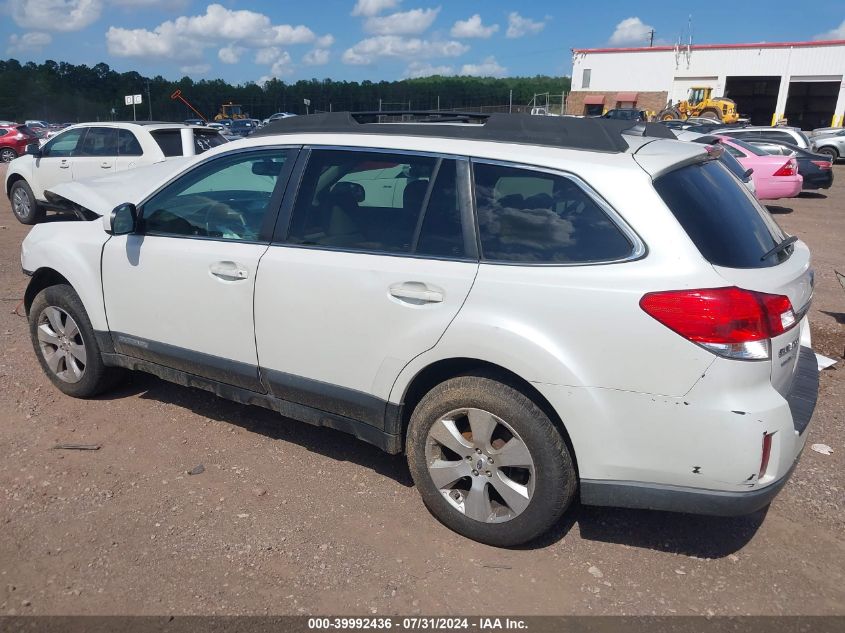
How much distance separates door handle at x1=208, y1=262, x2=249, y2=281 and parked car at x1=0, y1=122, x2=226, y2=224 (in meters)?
7.66

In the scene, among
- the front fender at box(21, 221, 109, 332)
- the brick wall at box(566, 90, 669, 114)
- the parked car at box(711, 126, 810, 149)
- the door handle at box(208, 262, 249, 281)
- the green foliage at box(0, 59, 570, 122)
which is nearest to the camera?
the door handle at box(208, 262, 249, 281)

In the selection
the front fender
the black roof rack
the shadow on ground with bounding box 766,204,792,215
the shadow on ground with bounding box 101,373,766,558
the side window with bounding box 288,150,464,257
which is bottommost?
the shadow on ground with bounding box 766,204,792,215

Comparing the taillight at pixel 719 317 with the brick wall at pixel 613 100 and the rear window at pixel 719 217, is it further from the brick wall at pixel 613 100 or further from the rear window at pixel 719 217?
the brick wall at pixel 613 100

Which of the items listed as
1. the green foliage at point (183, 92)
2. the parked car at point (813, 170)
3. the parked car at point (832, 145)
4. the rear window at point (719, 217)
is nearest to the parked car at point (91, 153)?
the rear window at point (719, 217)

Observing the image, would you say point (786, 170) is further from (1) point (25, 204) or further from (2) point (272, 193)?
(1) point (25, 204)

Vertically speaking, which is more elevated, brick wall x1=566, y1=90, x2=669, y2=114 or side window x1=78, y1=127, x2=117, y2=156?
brick wall x1=566, y1=90, x2=669, y2=114

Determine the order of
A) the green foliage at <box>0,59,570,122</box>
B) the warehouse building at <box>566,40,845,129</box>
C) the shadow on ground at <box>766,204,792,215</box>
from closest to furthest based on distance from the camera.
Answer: the shadow on ground at <box>766,204,792,215</box>, the warehouse building at <box>566,40,845,129</box>, the green foliage at <box>0,59,570,122</box>

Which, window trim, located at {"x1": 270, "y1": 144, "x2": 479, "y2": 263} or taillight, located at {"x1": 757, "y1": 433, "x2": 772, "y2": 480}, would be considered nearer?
taillight, located at {"x1": 757, "y1": 433, "x2": 772, "y2": 480}

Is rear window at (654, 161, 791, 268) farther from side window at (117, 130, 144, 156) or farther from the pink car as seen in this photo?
A: the pink car

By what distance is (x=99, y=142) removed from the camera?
37.0ft

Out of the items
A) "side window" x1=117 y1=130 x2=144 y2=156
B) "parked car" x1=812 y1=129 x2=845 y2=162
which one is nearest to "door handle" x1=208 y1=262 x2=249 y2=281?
"side window" x1=117 y1=130 x2=144 y2=156

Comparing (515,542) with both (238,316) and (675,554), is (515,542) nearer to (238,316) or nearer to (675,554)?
(675,554)

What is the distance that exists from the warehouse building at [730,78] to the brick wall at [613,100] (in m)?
0.07

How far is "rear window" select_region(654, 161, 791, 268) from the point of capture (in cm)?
276
